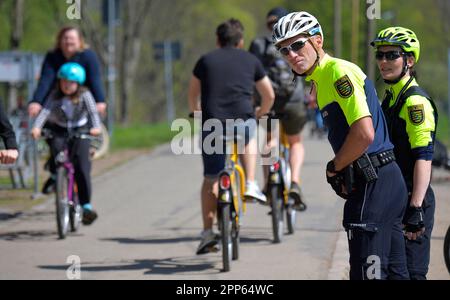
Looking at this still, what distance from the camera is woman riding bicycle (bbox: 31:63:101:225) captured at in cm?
1026

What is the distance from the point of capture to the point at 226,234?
818 centimetres

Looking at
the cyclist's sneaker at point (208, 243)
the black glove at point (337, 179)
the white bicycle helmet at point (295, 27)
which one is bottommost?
the cyclist's sneaker at point (208, 243)

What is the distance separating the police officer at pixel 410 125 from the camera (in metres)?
5.68

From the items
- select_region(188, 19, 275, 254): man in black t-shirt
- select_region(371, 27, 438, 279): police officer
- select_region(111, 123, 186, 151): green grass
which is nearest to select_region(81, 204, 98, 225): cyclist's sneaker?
select_region(188, 19, 275, 254): man in black t-shirt

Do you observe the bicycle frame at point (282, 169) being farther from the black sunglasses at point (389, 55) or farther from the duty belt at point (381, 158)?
the duty belt at point (381, 158)

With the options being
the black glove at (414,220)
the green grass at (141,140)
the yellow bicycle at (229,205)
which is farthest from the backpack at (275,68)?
the green grass at (141,140)

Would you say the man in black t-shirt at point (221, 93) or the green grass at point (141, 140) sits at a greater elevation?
the man in black t-shirt at point (221, 93)

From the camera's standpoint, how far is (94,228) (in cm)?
1066

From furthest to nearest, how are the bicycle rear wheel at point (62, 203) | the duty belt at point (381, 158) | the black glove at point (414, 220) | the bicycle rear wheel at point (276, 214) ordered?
the bicycle rear wheel at point (62, 203), the bicycle rear wheel at point (276, 214), the black glove at point (414, 220), the duty belt at point (381, 158)

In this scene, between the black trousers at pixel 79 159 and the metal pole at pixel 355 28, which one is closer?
the black trousers at pixel 79 159

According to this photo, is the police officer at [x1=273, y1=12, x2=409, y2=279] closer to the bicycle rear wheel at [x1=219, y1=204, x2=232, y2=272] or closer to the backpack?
the bicycle rear wheel at [x1=219, y1=204, x2=232, y2=272]

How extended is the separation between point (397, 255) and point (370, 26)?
18236 millimetres

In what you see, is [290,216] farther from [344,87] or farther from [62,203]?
[344,87]
